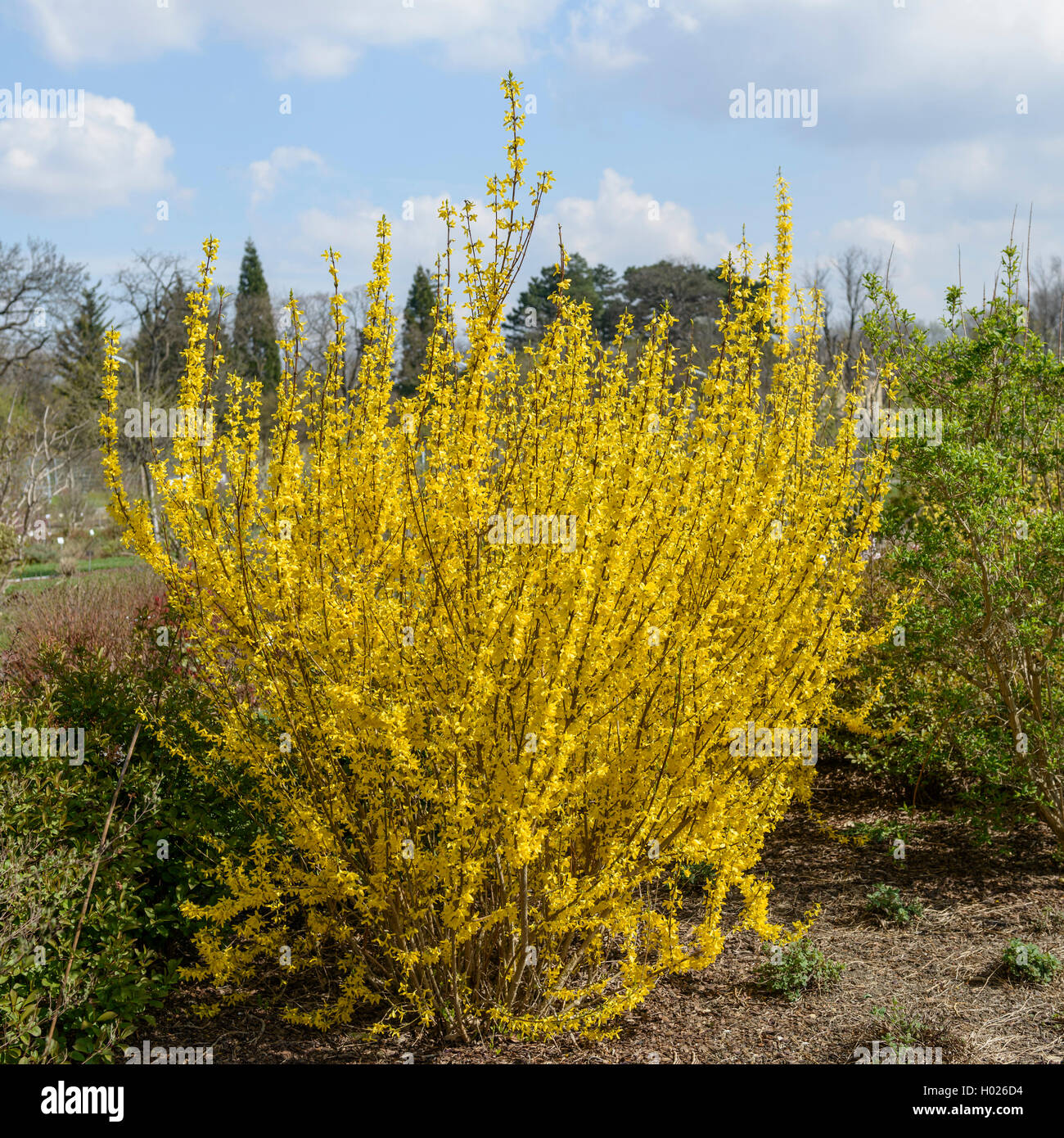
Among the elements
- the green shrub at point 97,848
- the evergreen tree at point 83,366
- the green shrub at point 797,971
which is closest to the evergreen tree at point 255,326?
the evergreen tree at point 83,366

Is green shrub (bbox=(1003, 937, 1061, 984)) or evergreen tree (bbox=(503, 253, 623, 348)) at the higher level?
evergreen tree (bbox=(503, 253, 623, 348))

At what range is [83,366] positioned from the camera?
24.4 metres

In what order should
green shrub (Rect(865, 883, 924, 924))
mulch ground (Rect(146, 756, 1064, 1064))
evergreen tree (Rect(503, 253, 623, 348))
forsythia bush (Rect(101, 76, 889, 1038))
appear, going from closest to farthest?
forsythia bush (Rect(101, 76, 889, 1038)) → mulch ground (Rect(146, 756, 1064, 1064)) → green shrub (Rect(865, 883, 924, 924)) → evergreen tree (Rect(503, 253, 623, 348))

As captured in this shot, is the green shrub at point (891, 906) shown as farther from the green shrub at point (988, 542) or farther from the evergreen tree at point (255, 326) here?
the evergreen tree at point (255, 326)

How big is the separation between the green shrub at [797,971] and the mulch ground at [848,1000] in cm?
4

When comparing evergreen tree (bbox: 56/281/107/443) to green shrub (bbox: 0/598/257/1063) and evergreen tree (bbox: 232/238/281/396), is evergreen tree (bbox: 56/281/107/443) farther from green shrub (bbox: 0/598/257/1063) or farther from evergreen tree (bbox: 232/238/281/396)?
green shrub (bbox: 0/598/257/1063)

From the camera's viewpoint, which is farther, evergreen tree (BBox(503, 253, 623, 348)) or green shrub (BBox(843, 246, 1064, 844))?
evergreen tree (BBox(503, 253, 623, 348))

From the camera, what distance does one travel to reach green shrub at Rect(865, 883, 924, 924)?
4492mm

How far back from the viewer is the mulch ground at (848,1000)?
3.44m

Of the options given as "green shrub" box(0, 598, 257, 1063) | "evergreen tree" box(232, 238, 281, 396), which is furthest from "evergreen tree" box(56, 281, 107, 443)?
"green shrub" box(0, 598, 257, 1063)

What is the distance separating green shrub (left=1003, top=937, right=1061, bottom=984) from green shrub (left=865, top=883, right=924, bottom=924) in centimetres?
53
